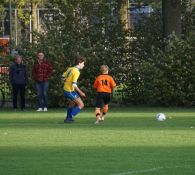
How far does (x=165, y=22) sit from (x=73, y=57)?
4280mm

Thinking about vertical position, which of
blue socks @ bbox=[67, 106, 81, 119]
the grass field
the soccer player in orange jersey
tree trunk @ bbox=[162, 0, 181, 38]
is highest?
tree trunk @ bbox=[162, 0, 181, 38]

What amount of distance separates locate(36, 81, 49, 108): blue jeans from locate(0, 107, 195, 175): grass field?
4.21 m

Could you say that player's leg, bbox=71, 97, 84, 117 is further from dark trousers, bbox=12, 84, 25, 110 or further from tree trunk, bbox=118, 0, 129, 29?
tree trunk, bbox=118, 0, 129, 29

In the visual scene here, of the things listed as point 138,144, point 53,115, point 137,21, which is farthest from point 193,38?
point 138,144

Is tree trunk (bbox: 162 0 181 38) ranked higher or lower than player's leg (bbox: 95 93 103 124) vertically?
higher

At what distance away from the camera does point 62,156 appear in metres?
15.1

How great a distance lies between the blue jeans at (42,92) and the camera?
1212 inches

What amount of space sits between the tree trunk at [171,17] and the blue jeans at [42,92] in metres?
5.83

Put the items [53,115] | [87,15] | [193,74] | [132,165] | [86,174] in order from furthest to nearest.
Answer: [87,15] → [193,74] → [53,115] → [132,165] → [86,174]

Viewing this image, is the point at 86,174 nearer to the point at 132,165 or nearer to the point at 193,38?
the point at 132,165

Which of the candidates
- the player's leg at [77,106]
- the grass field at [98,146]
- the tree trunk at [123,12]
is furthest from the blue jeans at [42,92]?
the player's leg at [77,106]

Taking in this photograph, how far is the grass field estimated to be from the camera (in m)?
13.5

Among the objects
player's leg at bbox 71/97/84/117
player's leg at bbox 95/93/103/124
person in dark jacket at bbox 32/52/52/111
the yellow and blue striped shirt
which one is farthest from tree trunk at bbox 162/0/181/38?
player's leg at bbox 71/97/84/117

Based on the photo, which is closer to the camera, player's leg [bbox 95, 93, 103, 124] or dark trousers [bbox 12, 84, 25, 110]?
player's leg [bbox 95, 93, 103, 124]
